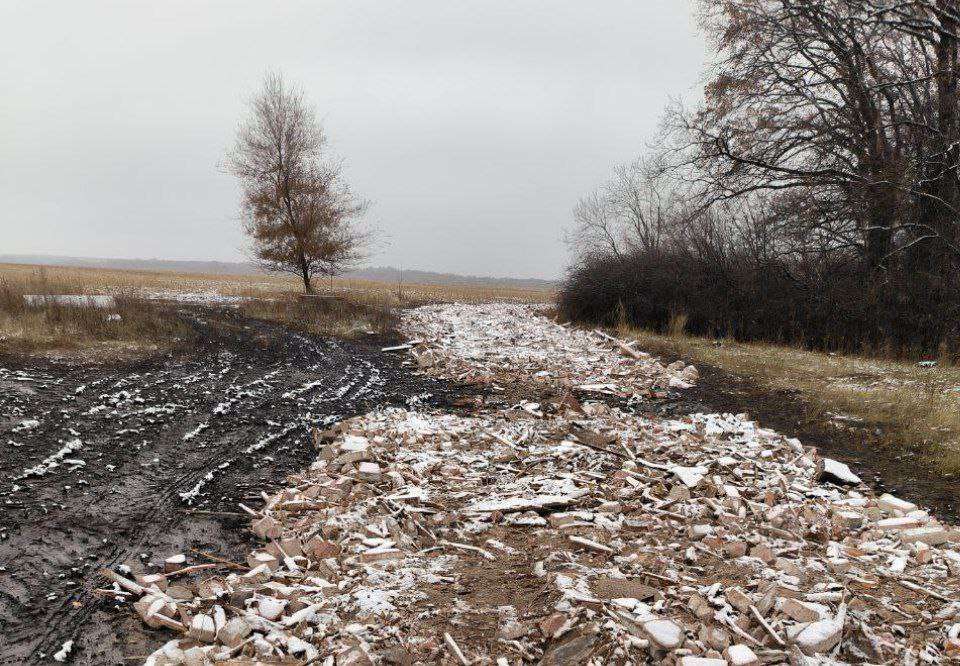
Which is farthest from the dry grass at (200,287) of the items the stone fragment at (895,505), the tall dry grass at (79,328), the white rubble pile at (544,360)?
the stone fragment at (895,505)

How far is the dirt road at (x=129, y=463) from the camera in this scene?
2920mm

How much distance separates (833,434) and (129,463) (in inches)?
311

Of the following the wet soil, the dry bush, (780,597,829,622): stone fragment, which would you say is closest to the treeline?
the dry bush

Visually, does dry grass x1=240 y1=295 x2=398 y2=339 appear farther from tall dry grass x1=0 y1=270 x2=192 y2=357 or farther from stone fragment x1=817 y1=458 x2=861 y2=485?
stone fragment x1=817 y1=458 x2=861 y2=485

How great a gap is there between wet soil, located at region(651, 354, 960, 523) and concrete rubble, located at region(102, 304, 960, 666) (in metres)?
0.39

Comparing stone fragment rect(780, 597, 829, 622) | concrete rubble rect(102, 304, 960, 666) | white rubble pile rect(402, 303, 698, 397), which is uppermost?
white rubble pile rect(402, 303, 698, 397)

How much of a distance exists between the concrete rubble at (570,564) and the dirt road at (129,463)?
0.29m

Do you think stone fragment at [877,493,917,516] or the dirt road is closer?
the dirt road

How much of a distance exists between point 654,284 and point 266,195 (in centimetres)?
1816

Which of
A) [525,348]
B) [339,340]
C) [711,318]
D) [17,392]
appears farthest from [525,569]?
[711,318]

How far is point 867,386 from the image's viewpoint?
8.12 m

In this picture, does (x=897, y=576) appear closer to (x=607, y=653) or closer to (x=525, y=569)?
(x=607, y=653)

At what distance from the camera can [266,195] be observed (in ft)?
78.1

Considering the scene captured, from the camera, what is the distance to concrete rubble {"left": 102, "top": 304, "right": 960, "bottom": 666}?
2.60 m
